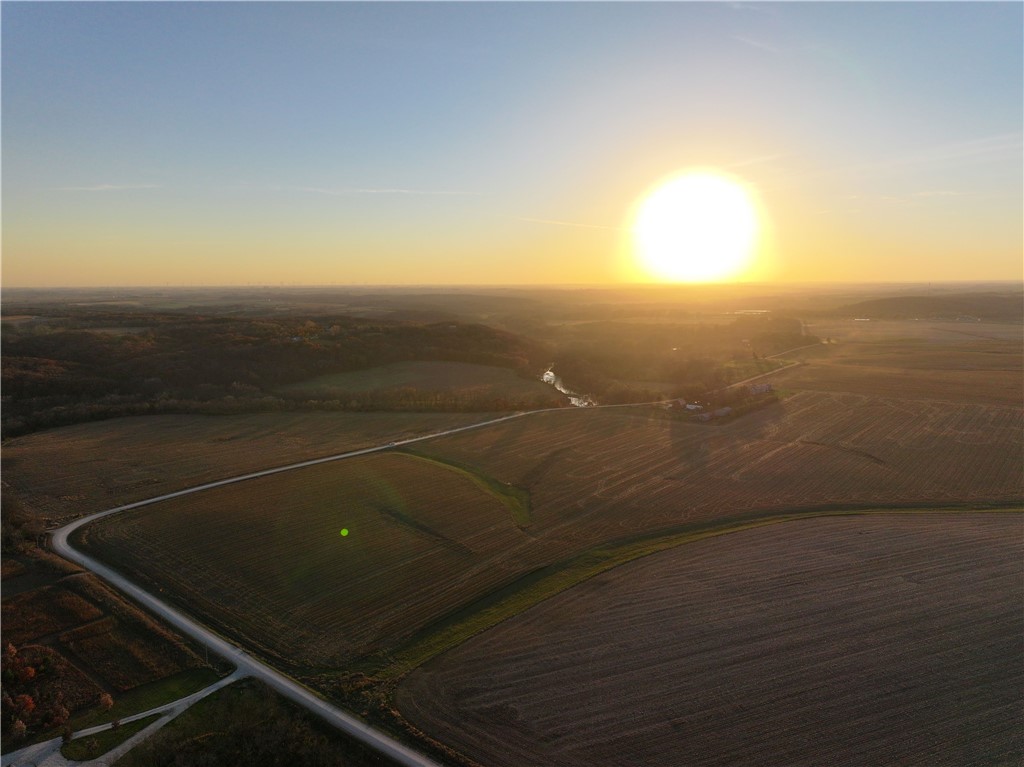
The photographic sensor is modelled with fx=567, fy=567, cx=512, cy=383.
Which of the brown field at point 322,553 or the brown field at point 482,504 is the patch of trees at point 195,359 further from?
the brown field at point 322,553

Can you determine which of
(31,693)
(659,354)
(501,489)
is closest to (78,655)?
(31,693)

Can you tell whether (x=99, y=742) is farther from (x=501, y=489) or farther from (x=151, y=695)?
(x=501, y=489)

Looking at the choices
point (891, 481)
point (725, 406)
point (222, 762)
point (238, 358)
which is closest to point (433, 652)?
point (222, 762)

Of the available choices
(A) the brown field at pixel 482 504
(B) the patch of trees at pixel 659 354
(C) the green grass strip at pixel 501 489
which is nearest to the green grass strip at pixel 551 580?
(A) the brown field at pixel 482 504

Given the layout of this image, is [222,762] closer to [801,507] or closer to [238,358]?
[801,507]

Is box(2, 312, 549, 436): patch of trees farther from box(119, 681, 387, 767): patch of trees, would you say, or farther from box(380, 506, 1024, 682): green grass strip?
box(119, 681, 387, 767): patch of trees

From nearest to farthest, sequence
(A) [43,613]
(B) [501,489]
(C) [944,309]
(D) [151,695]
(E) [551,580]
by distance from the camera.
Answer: (D) [151,695]
(A) [43,613]
(E) [551,580]
(B) [501,489]
(C) [944,309]
